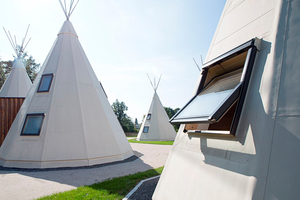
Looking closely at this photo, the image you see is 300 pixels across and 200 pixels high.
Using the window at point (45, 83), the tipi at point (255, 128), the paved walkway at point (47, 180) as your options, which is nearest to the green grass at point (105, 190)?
the paved walkway at point (47, 180)

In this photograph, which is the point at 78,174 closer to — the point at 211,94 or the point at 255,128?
the point at 211,94

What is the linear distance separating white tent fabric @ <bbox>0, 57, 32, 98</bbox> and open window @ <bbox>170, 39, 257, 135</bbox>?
706 inches

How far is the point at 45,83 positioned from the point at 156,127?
17.4m

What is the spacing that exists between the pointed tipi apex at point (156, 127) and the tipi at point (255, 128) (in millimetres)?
21599

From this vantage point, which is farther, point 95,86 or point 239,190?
point 95,86

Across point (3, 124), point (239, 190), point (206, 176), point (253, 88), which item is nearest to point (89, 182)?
point (206, 176)

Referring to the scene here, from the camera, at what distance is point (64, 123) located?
909 centimetres

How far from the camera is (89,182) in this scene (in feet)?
20.5

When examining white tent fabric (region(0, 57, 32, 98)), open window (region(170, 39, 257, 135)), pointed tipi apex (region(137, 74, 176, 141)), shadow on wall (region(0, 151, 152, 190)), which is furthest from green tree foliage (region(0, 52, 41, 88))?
open window (region(170, 39, 257, 135))

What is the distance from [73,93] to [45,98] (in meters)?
1.46

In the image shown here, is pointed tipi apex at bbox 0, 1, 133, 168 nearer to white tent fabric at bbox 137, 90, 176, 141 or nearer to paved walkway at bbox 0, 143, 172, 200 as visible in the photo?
paved walkway at bbox 0, 143, 172, 200

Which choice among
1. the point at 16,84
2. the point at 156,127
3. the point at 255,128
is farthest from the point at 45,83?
the point at 156,127

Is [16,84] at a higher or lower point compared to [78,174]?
higher

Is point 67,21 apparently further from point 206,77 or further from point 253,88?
point 253,88
